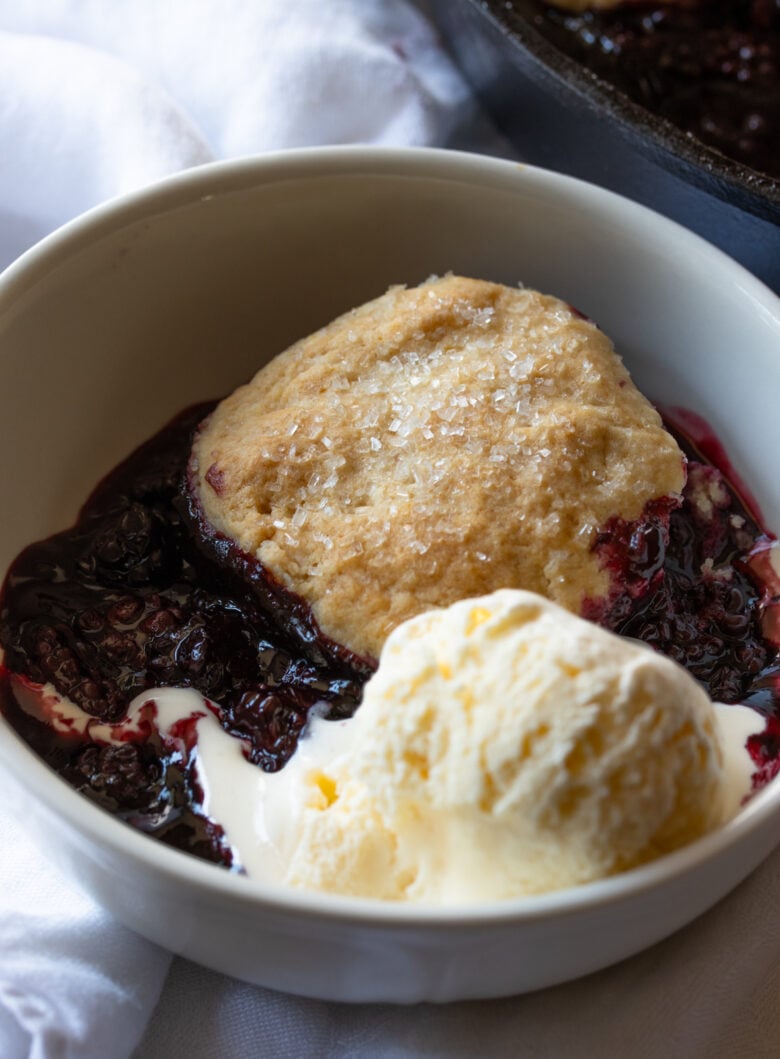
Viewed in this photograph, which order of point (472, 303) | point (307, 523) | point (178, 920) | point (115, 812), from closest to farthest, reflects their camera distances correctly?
point (178, 920) < point (115, 812) < point (307, 523) < point (472, 303)

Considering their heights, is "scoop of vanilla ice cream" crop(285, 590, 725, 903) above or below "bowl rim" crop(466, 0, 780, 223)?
below

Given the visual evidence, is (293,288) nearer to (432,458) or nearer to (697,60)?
(432,458)

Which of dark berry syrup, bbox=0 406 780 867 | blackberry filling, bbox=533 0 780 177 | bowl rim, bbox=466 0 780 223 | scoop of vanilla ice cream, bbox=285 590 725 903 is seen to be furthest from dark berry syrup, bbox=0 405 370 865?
blackberry filling, bbox=533 0 780 177

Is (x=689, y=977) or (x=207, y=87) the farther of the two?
(x=207, y=87)

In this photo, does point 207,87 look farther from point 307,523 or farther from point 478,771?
point 478,771

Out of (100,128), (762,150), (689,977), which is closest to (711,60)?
(762,150)

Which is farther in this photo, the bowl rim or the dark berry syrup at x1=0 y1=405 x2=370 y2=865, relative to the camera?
the bowl rim

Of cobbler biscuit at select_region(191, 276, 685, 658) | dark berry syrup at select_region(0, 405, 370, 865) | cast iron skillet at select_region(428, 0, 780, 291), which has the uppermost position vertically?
cast iron skillet at select_region(428, 0, 780, 291)

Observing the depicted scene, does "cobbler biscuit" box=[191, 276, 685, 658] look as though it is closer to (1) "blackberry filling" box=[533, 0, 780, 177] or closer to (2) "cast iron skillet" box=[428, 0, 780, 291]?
(2) "cast iron skillet" box=[428, 0, 780, 291]
